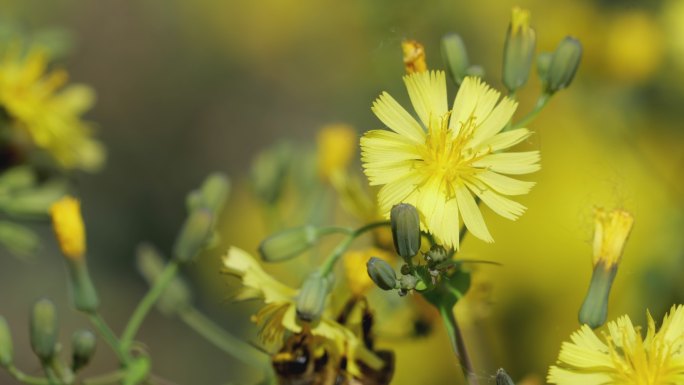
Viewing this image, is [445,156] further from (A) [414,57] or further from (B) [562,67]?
(B) [562,67]

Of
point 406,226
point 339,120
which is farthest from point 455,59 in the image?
point 339,120

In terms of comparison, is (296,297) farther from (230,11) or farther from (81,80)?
(230,11)

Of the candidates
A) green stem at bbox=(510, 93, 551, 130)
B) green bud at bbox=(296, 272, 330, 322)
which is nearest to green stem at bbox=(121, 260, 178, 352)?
green bud at bbox=(296, 272, 330, 322)

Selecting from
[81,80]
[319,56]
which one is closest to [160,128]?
[81,80]

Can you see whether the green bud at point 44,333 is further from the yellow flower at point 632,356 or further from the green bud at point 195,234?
the yellow flower at point 632,356

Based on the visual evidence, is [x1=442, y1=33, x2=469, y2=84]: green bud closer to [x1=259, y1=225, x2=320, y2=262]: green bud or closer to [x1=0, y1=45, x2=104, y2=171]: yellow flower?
[x1=259, y1=225, x2=320, y2=262]: green bud

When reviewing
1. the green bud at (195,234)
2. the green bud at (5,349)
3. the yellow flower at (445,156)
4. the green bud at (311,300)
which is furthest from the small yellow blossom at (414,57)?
the green bud at (5,349)
